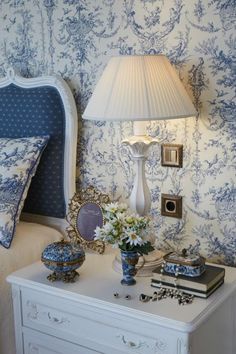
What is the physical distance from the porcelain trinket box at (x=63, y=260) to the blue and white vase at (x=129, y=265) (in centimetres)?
15

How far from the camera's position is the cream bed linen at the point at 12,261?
1.79m

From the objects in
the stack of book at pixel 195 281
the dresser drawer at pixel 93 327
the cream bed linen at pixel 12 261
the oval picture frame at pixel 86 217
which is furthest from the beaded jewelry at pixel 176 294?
the cream bed linen at pixel 12 261

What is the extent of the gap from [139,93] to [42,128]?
616mm

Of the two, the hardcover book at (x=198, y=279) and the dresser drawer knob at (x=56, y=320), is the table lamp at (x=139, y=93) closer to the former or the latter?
the hardcover book at (x=198, y=279)

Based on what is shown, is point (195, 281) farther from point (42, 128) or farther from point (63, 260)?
point (42, 128)

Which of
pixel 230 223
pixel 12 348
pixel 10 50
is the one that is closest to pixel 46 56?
pixel 10 50

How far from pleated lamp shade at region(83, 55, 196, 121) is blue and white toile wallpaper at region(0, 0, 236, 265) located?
0.18m

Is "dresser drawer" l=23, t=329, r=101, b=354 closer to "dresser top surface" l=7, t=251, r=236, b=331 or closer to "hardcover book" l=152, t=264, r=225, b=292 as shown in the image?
"dresser top surface" l=7, t=251, r=236, b=331

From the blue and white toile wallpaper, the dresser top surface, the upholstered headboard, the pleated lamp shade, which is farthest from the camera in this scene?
the upholstered headboard

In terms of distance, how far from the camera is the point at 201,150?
1.77 m

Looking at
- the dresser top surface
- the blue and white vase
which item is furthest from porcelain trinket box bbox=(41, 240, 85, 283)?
the blue and white vase

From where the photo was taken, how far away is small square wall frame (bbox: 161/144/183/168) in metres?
1.81

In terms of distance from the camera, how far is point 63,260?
161cm

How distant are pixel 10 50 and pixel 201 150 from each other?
3.24 ft
